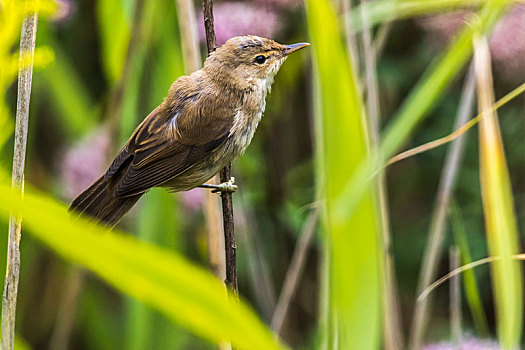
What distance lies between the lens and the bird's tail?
2.03 metres

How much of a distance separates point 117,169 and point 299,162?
113 cm

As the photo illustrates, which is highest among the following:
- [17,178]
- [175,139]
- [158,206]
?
[175,139]

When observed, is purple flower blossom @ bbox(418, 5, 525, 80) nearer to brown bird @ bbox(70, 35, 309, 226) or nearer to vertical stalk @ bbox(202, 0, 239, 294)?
brown bird @ bbox(70, 35, 309, 226)

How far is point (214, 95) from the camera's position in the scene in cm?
211

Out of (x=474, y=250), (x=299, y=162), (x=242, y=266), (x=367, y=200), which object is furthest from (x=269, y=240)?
(x=367, y=200)

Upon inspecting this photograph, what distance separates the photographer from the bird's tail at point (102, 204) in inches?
80.0

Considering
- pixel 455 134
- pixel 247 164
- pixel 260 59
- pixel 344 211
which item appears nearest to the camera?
pixel 344 211

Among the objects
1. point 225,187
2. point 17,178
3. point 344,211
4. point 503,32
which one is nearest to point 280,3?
point 503,32

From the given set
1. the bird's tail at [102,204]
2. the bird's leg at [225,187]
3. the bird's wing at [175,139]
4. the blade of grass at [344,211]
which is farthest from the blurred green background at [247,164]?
the blade of grass at [344,211]

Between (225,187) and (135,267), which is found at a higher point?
(225,187)

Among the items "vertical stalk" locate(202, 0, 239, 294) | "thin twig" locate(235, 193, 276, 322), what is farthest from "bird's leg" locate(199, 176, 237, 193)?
"thin twig" locate(235, 193, 276, 322)

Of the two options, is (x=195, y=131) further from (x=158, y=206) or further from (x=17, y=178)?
(x=17, y=178)

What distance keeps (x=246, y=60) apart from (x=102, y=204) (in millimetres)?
640

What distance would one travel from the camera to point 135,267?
2.00 ft
